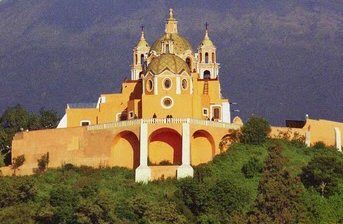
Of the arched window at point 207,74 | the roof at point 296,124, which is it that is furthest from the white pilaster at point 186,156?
the arched window at point 207,74

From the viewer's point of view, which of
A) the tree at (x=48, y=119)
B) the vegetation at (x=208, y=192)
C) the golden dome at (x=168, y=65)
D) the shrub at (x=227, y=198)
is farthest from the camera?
the tree at (x=48, y=119)

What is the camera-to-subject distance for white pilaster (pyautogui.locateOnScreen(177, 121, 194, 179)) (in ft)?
177

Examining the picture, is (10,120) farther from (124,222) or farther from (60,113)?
(124,222)

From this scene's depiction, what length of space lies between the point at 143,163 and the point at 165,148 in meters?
1.64

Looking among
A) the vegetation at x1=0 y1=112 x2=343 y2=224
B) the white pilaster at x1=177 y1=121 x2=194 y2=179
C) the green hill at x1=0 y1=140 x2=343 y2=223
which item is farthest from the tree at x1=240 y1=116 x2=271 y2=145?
the white pilaster at x1=177 y1=121 x2=194 y2=179

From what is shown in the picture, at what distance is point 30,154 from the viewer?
2240 inches

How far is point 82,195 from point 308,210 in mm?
8285

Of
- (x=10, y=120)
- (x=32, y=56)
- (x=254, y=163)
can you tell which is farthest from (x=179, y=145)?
(x=32, y=56)

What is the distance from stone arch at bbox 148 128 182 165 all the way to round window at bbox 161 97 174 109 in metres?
1.14

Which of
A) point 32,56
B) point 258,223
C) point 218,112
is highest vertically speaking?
point 32,56

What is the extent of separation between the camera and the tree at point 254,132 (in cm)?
5625

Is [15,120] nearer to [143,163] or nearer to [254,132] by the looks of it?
[143,163]

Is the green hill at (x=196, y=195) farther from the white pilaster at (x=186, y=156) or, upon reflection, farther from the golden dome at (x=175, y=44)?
the golden dome at (x=175, y=44)

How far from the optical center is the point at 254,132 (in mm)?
56250
